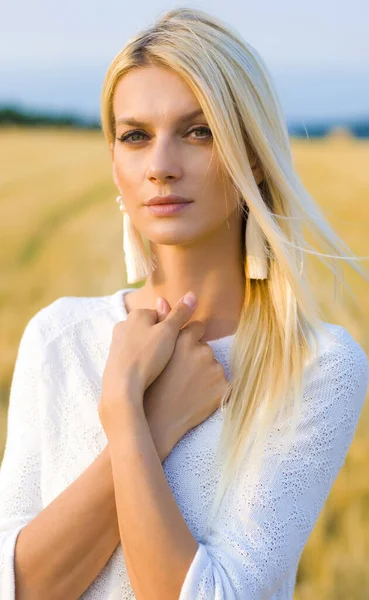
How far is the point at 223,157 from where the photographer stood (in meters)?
2.01

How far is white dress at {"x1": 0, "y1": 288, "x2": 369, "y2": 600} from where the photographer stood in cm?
187

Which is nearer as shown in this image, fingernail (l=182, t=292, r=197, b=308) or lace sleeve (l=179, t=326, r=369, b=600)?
lace sleeve (l=179, t=326, r=369, b=600)

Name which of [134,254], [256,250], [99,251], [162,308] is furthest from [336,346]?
[99,251]

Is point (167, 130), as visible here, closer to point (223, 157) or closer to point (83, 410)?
point (223, 157)

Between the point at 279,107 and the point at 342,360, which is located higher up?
the point at 279,107

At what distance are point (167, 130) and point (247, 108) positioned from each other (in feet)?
0.54

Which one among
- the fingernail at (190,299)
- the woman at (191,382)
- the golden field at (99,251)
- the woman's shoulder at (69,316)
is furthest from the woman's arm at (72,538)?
the golden field at (99,251)

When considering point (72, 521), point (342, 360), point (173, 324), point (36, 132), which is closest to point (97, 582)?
point (72, 521)

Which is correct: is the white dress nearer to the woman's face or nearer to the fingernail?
the fingernail

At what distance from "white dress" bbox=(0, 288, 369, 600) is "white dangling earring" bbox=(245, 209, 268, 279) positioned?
15 cm

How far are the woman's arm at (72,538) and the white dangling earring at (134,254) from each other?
449 mm

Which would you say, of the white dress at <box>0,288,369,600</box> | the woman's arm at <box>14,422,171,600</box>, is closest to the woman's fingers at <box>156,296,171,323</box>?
the white dress at <box>0,288,369,600</box>

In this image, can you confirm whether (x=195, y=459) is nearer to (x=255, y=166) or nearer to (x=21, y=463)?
(x=21, y=463)

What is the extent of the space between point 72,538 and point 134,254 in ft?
2.26
